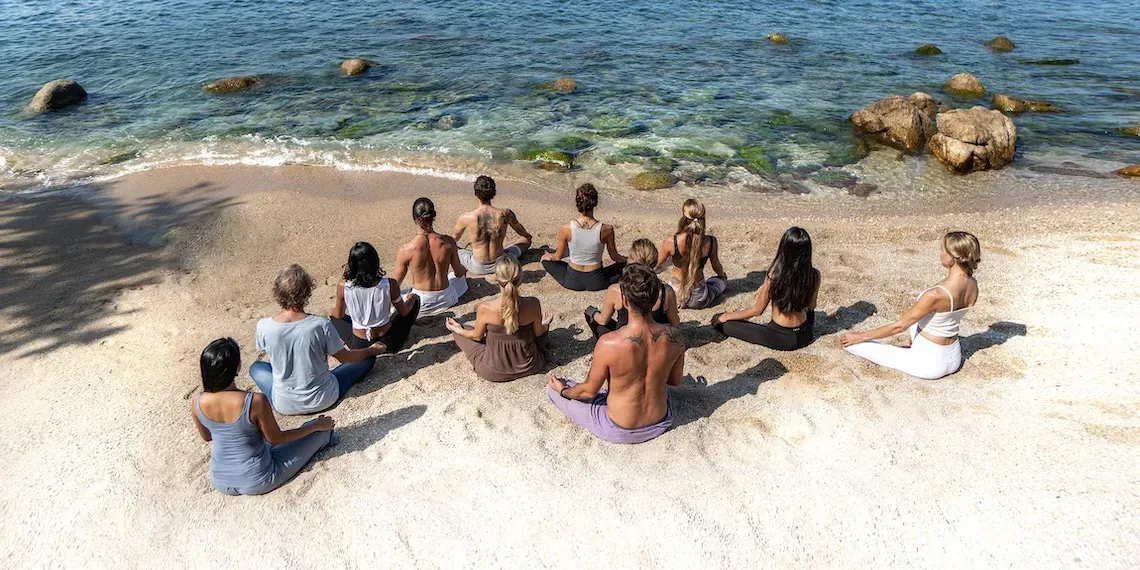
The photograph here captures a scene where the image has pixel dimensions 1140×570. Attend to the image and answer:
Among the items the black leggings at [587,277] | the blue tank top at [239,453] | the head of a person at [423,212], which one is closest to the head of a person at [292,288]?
the blue tank top at [239,453]

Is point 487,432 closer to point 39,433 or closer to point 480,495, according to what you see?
→ point 480,495

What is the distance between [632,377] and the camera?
565cm

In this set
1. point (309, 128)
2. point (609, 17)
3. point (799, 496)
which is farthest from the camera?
point (609, 17)

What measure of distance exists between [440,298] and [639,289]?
12.2 feet

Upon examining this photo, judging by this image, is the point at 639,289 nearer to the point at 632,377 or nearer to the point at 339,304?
the point at 632,377

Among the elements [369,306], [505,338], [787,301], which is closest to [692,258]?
[787,301]

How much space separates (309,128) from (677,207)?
9584mm

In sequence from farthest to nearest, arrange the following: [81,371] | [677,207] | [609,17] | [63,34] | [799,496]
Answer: [609,17] < [63,34] < [677,207] < [81,371] < [799,496]

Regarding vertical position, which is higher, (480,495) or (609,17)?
(609,17)

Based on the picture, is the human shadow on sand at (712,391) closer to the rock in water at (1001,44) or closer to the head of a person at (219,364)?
the head of a person at (219,364)

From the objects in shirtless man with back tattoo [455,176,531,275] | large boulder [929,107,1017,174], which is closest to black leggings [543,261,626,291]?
shirtless man with back tattoo [455,176,531,275]

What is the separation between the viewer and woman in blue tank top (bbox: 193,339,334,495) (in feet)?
17.0

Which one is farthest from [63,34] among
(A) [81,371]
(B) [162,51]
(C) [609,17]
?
(A) [81,371]

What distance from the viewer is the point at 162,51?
72.6ft
